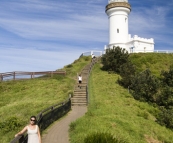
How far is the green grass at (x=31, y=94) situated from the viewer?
1822cm

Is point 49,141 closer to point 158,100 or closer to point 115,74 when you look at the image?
point 158,100

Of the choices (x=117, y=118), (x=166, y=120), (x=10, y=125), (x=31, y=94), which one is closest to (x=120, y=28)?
(x=31, y=94)

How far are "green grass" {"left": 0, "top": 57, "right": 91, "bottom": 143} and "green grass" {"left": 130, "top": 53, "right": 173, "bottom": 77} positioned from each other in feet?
37.7

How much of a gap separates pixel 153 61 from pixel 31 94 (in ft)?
75.9

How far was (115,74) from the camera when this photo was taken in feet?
108

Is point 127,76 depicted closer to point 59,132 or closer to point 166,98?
point 166,98

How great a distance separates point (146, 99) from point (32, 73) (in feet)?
50.1

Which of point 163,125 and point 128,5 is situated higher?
point 128,5

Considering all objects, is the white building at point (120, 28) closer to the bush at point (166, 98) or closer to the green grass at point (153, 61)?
the green grass at point (153, 61)

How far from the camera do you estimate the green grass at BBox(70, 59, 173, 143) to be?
11.9 meters

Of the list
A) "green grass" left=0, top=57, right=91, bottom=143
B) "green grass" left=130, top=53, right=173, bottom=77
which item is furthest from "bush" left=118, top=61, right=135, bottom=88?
"green grass" left=130, top=53, right=173, bottom=77

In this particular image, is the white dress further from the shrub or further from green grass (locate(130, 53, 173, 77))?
green grass (locate(130, 53, 173, 77))

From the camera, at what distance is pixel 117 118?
1501cm

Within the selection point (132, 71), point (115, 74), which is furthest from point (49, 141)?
point (115, 74)
